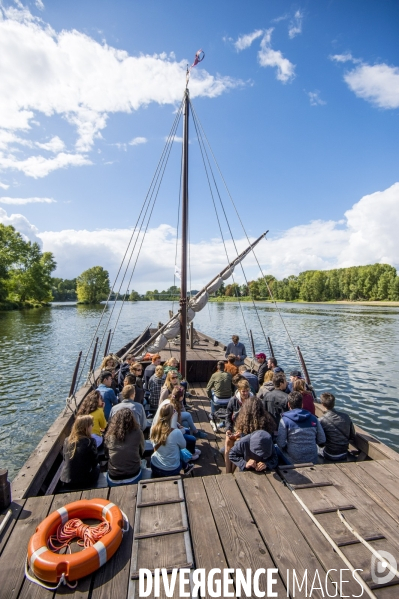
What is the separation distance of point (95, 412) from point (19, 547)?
8.08 feet

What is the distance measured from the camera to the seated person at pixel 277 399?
5.77 metres

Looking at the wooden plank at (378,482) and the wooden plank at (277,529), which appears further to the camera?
the wooden plank at (378,482)

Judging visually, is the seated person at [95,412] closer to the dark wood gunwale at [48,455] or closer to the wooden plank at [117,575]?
the dark wood gunwale at [48,455]

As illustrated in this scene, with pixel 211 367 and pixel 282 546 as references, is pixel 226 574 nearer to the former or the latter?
pixel 282 546

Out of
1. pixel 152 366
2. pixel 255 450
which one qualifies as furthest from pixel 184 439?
pixel 152 366

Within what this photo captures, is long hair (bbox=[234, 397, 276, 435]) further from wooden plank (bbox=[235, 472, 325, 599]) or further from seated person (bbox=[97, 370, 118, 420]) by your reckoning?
seated person (bbox=[97, 370, 118, 420])

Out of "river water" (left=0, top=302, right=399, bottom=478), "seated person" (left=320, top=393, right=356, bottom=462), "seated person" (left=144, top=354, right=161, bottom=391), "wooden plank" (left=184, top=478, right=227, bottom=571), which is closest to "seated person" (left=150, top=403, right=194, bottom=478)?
"wooden plank" (left=184, top=478, right=227, bottom=571)

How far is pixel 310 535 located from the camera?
3.11 metres

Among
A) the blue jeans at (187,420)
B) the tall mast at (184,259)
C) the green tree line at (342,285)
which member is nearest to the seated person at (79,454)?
the blue jeans at (187,420)

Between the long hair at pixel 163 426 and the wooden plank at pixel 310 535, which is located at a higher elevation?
the long hair at pixel 163 426

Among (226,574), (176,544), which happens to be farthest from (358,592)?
(176,544)

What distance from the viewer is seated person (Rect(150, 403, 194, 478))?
4.31 meters

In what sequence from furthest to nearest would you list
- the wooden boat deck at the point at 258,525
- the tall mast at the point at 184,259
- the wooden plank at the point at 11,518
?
1. the tall mast at the point at 184,259
2. the wooden plank at the point at 11,518
3. the wooden boat deck at the point at 258,525

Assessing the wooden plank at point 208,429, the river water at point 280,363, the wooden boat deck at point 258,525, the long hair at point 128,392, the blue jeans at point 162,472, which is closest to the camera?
the wooden boat deck at point 258,525
